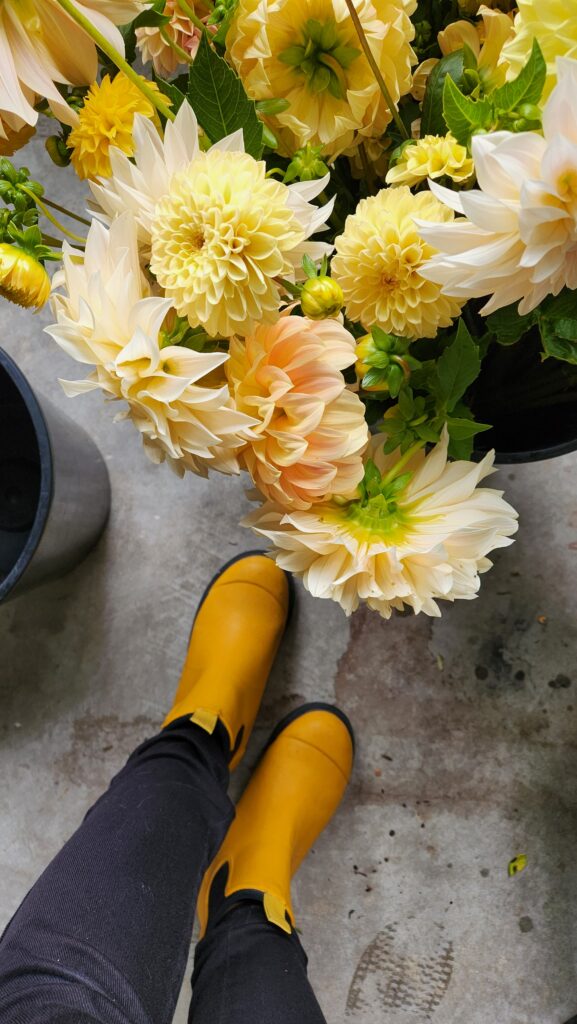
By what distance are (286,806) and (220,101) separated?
893mm

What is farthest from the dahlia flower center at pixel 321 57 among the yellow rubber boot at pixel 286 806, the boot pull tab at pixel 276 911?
the boot pull tab at pixel 276 911

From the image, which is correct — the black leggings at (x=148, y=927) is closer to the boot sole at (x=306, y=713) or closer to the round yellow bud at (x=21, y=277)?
the boot sole at (x=306, y=713)

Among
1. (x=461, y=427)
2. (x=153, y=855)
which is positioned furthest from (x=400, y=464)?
(x=153, y=855)

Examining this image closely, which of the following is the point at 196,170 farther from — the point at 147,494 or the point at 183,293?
the point at 147,494

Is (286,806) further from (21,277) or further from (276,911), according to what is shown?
(21,277)

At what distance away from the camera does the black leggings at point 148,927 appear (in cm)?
68

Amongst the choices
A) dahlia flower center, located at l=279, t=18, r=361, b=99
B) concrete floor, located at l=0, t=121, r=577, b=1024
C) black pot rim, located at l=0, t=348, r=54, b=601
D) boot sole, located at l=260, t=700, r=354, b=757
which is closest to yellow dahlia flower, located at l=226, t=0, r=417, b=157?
dahlia flower center, located at l=279, t=18, r=361, b=99

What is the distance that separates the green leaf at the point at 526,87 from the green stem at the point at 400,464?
17 centimetres

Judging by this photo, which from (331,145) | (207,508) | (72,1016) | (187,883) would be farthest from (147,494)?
(331,145)

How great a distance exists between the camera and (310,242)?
1.03ft

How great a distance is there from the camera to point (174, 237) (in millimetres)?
272

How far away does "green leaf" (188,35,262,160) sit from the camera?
0.29 metres

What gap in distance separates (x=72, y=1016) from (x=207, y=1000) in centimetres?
27

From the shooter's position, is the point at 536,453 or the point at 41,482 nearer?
the point at 536,453
